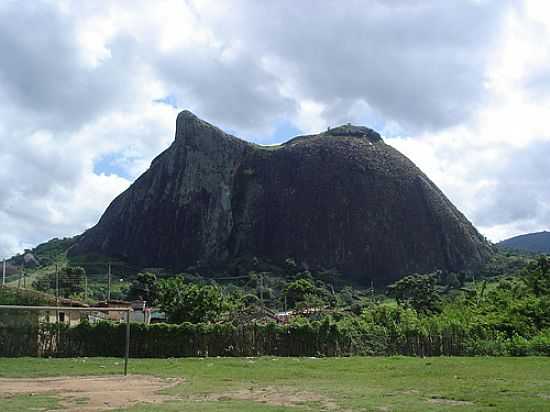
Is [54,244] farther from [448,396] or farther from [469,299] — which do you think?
[448,396]

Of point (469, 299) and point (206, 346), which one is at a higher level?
point (469, 299)

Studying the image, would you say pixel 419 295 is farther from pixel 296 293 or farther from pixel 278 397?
pixel 278 397

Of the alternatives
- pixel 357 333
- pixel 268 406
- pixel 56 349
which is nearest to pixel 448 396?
pixel 268 406

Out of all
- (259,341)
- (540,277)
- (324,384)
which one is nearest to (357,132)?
(540,277)

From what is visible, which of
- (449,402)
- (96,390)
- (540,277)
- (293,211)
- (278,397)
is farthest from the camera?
(293,211)

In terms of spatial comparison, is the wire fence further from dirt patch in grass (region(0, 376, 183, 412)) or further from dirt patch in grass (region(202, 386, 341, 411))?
dirt patch in grass (region(202, 386, 341, 411))

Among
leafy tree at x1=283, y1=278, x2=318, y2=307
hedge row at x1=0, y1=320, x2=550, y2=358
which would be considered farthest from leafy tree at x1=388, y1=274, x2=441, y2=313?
hedge row at x1=0, y1=320, x2=550, y2=358
